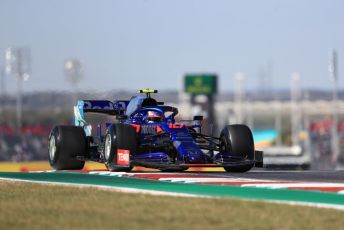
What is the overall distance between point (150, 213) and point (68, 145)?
1047cm

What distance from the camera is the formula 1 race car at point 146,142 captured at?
22125 millimetres

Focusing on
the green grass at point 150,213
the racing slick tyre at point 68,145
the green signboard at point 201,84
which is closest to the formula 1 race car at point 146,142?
the racing slick tyre at point 68,145

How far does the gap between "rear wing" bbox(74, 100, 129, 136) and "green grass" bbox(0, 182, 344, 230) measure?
9.03 metres

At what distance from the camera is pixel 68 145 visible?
24.1 metres

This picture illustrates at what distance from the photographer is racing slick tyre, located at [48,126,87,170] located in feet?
78.8

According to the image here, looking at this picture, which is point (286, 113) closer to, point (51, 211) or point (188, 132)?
point (188, 132)

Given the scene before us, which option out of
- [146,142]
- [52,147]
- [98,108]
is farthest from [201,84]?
[146,142]

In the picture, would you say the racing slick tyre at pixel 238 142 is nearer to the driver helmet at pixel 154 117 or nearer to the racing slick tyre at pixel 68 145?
the driver helmet at pixel 154 117

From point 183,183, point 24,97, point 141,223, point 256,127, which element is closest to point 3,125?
point 24,97

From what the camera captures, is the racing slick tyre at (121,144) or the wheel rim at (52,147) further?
the wheel rim at (52,147)

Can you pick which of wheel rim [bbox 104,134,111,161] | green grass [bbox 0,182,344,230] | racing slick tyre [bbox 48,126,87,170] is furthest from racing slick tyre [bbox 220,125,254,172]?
green grass [bbox 0,182,344,230]

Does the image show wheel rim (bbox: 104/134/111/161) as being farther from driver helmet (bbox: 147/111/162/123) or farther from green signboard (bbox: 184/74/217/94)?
green signboard (bbox: 184/74/217/94)

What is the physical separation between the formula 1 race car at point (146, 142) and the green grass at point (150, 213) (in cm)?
584

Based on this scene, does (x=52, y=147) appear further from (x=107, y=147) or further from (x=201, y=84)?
(x=201, y=84)
